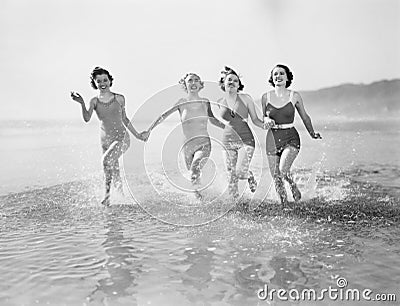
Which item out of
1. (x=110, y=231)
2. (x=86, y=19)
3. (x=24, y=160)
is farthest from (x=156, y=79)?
(x=110, y=231)

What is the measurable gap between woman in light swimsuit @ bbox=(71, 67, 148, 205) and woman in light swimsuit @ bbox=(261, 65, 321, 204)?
1.20 m

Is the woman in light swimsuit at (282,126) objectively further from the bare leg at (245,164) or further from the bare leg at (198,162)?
the bare leg at (198,162)

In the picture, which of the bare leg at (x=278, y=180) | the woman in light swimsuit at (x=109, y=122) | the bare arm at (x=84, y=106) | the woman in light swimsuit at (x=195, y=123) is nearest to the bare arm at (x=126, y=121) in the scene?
the woman in light swimsuit at (x=109, y=122)

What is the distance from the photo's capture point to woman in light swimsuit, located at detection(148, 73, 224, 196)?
4.23 metres

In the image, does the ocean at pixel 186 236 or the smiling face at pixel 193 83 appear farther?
the smiling face at pixel 193 83

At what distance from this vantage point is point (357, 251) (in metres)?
2.99

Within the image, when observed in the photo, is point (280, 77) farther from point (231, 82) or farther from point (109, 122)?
point (109, 122)

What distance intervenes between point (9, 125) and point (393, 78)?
629 centimetres

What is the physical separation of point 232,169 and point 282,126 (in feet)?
1.80

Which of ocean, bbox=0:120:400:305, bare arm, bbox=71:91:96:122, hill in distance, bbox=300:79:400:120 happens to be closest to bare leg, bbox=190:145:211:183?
ocean, bbox=0:120:400:305

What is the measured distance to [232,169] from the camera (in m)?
4.22

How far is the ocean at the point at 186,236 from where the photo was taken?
249 cm

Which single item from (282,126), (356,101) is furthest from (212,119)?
(356,101)

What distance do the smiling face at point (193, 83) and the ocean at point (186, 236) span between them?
1.19 ft
